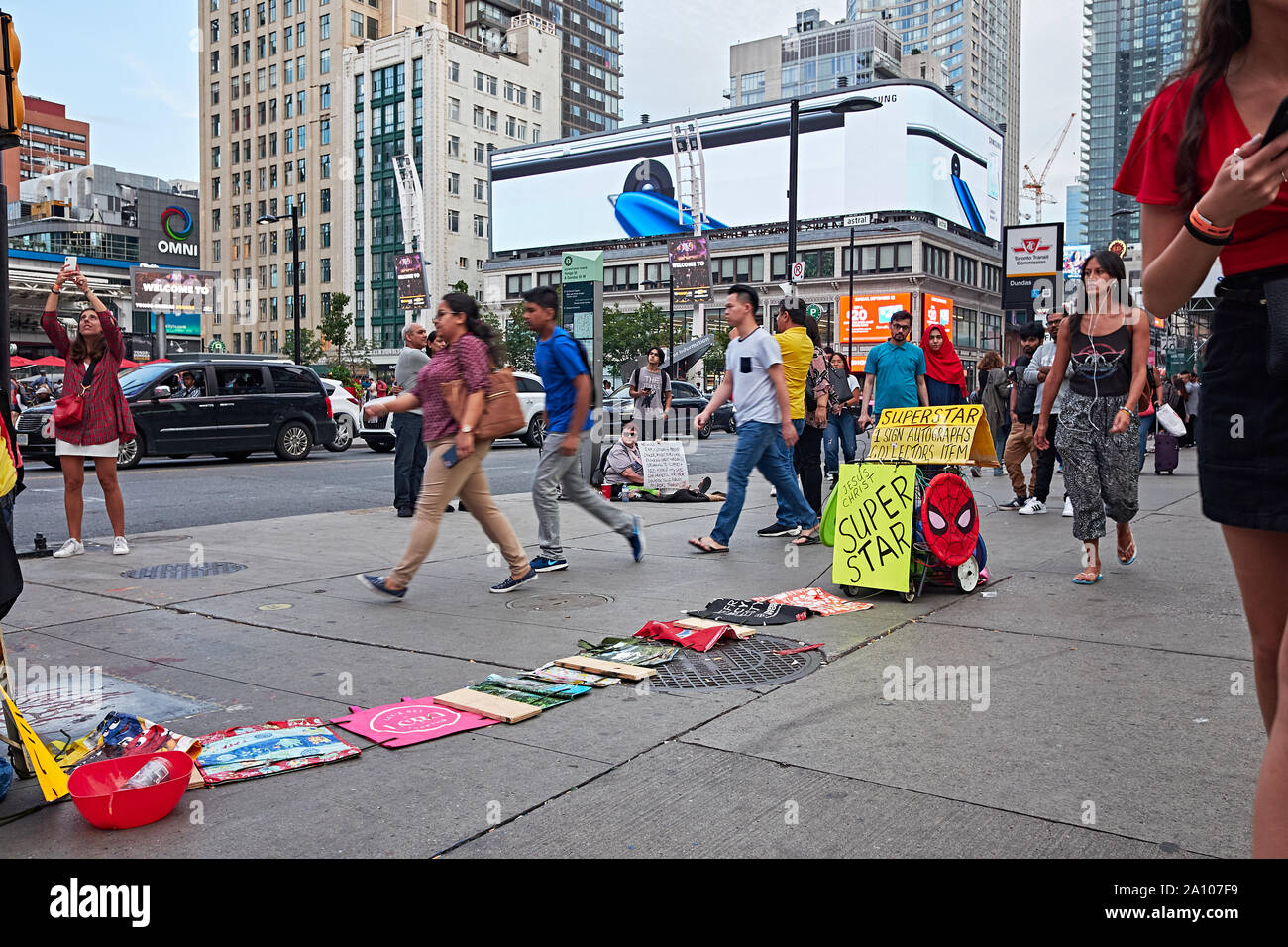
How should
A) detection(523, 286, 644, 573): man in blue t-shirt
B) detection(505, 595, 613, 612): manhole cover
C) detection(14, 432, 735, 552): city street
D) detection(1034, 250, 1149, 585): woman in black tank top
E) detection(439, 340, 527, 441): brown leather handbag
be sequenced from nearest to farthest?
detection(505, 595, 613, 612): manhole cover
detection(1034, 250, 1149, 585): woman in black tank top
detection(439, 340, 527, 441): brown leather handbag
detection(523, 286, 644, 573): man in blue t-shirt
detection(14, 432, 735, 552): city street

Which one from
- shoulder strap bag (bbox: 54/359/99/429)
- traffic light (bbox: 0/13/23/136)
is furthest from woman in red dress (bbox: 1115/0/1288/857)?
shoulder strap bag (bbox: 54/359/99/429)

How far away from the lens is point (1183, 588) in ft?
20.6

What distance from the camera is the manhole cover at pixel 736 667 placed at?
4.35 m

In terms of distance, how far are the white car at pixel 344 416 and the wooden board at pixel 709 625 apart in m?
18.0

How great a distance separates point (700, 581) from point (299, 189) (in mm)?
101651

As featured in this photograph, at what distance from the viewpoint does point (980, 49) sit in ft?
607

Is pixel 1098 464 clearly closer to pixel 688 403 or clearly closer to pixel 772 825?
pixel 772 825

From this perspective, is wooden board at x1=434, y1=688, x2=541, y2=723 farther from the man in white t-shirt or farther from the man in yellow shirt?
the man in yellow shirt

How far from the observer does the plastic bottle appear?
299 centimetres

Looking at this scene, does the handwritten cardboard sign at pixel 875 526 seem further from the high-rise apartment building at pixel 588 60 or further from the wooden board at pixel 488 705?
the high-rise apartment building at pixel 588 60

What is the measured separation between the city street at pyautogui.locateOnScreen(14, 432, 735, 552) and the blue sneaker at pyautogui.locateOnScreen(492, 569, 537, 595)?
4.44 meters

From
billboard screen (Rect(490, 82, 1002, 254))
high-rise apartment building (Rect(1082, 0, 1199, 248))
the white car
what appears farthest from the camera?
high-rise apartment building (Rect(1082, 0, 1199, 248))
